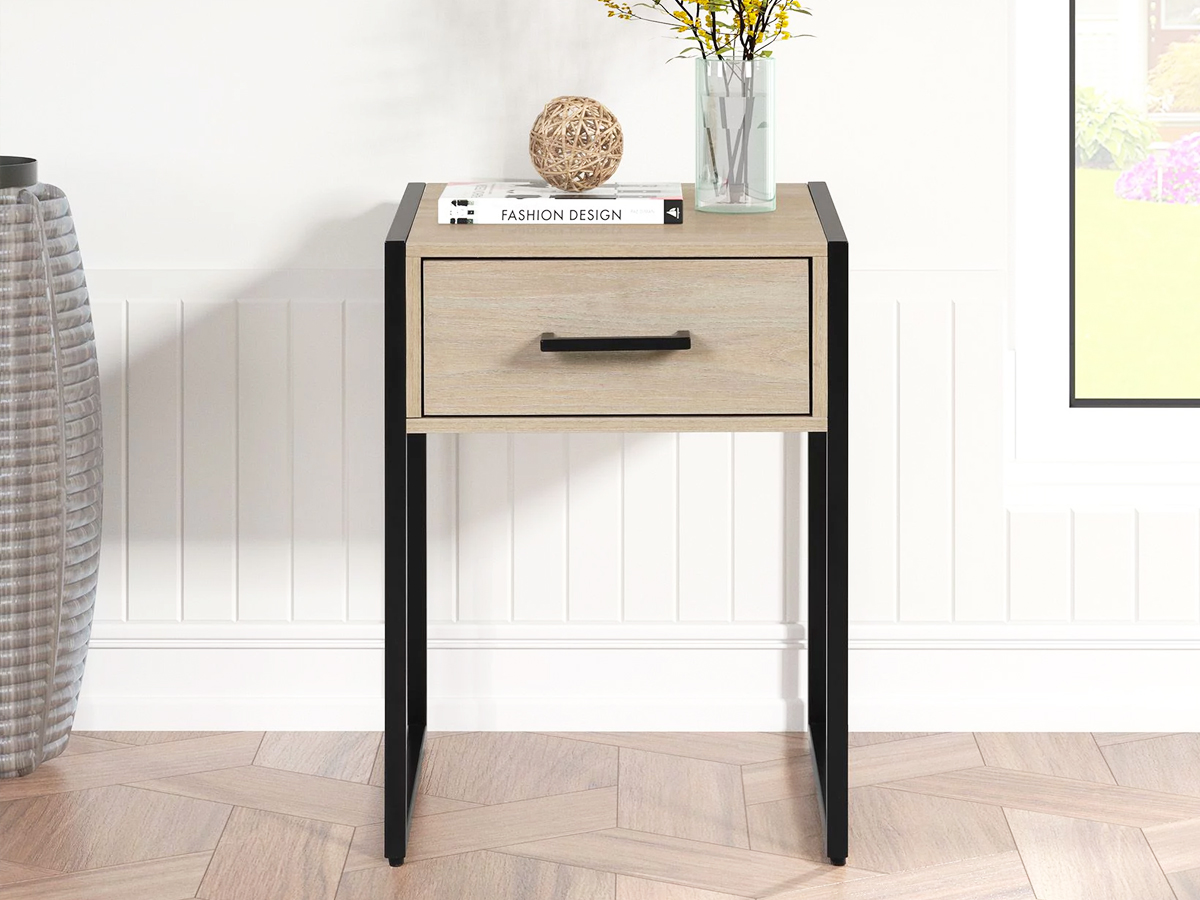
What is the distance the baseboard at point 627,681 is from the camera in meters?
1.92

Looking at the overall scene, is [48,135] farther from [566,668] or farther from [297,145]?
[566,668]

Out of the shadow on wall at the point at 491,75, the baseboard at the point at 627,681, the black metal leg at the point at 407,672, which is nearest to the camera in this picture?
the black metal leg at the point at 407,672

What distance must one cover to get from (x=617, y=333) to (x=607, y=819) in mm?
620

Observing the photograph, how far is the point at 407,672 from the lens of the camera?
177 centimetres

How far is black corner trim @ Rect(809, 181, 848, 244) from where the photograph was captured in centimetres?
142

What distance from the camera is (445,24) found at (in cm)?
182

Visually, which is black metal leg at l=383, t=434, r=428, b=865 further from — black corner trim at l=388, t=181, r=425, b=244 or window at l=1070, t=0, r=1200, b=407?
window at l=1070, t=0, r=1200, b=407

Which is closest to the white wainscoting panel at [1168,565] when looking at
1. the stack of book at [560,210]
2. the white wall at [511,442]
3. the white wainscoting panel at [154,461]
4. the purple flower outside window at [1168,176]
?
the white wall at [511,442]

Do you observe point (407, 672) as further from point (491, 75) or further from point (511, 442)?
point (491, 75)

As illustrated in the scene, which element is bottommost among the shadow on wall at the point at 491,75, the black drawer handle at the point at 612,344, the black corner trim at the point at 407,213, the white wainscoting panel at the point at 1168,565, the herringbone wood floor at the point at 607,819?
the herringbone wood floor at the point at 607,819

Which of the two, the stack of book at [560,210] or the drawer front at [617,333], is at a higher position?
the stack of book at [560,210]

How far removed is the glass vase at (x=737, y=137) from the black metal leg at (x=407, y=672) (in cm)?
48

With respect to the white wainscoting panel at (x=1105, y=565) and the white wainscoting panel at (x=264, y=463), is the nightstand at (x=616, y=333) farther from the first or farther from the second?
the white wainscoting panel at (x=1105, y=565)

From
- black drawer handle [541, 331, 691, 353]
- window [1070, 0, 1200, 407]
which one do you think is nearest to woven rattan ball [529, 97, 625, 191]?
black drawer handle [541, 331, 691, 353]
